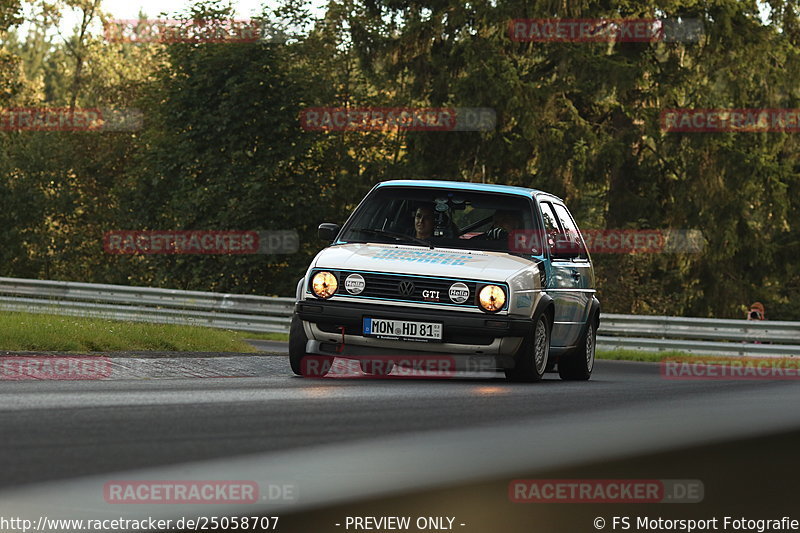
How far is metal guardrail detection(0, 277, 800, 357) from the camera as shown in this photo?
82.0 ft

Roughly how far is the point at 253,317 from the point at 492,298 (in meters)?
19.6

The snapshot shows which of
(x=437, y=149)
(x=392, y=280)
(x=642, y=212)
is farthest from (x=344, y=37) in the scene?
(x=392, y=280)

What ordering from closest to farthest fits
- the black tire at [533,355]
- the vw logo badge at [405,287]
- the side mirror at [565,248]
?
the vw logo badge at [405,287], the black tire at [533,355], the side mirror at [565,248]

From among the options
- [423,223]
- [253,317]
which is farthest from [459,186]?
[253,317]

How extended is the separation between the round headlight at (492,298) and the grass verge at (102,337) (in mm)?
4716

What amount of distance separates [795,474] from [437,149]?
3075cm

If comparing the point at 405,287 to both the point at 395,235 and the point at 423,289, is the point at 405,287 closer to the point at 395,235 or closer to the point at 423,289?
the point at 423,289

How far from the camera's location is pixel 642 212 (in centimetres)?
3397

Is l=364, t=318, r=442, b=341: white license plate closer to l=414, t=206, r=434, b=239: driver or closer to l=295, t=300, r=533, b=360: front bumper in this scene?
l=295, t=300, r=533, b=360: front bumper

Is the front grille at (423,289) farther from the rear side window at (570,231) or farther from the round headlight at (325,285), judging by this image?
the rear side window at (570,231)

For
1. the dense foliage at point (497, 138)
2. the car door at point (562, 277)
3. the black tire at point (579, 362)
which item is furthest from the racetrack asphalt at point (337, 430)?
the dense foliage at point (497, 138)

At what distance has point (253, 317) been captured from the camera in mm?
30359

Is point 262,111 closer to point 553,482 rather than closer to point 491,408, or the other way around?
point 491,408

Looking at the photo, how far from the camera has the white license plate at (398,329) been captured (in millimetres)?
11156
